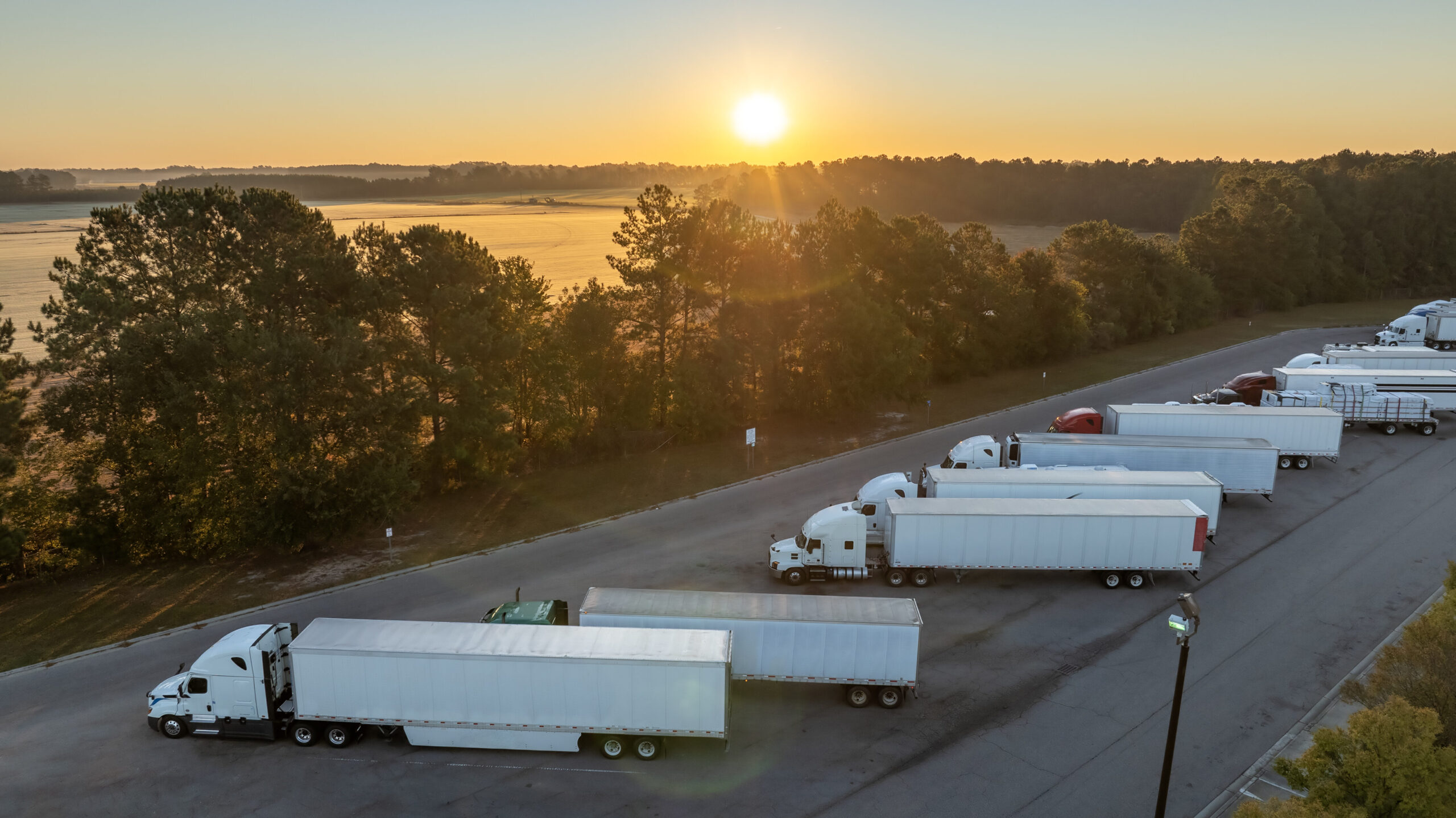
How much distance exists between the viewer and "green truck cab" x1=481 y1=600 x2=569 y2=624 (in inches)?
932

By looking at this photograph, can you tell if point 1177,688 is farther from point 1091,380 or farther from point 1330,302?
point 1330,302

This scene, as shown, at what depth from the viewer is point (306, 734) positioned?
66.7 ft

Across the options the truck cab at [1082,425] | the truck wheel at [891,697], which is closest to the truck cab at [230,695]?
the truck wheel at [891,697]

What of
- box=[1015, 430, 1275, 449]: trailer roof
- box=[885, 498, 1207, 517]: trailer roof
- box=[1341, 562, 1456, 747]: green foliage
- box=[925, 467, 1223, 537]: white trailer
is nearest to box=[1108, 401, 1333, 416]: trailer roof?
box=[1015, 430, 1275, 449]: trailer roof

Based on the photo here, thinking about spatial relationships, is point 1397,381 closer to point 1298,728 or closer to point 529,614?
point 1298,728

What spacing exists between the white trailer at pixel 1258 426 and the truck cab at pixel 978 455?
785 cm

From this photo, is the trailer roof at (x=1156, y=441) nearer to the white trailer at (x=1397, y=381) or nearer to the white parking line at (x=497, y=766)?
the white trailer at (x=1397, y=381)

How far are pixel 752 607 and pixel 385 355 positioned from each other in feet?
69.7

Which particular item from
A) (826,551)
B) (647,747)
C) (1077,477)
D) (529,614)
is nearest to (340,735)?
(529,614)

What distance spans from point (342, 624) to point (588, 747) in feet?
22.1

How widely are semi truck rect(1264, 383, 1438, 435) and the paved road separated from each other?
11.7m

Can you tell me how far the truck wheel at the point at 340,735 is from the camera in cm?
2028

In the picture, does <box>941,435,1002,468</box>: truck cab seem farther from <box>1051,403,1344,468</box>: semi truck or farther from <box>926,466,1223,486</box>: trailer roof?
<box>1051,403,1344,468</box>: semi truck

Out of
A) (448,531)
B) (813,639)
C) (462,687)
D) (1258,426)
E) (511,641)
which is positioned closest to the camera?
(462,687)
